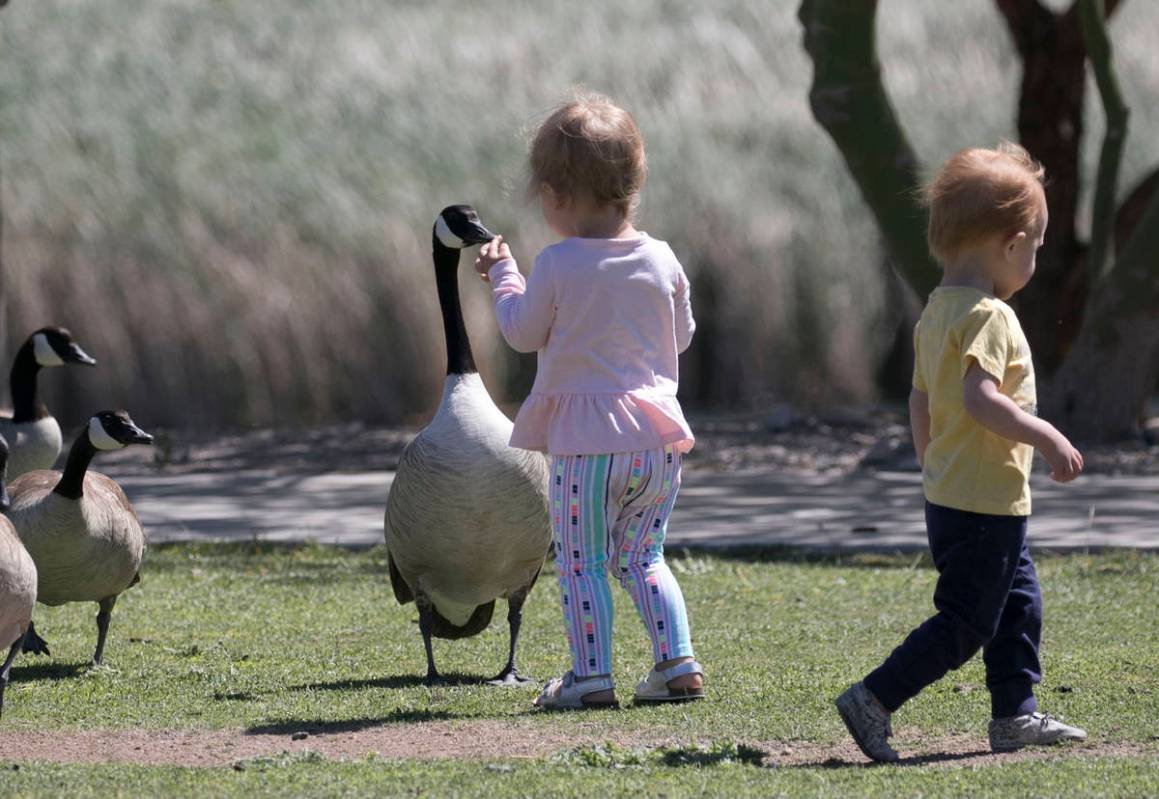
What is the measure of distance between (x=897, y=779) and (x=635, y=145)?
2010 mm

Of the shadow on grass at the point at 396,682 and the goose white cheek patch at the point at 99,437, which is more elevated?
the goose white cheek patch at the point at 99,437

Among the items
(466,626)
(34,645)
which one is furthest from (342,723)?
(34,645)

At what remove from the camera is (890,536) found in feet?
29.1

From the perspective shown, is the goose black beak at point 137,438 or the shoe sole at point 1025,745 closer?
the shoe sole at point 1025,745

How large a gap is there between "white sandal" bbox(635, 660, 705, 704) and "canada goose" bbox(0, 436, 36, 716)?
1825 mm

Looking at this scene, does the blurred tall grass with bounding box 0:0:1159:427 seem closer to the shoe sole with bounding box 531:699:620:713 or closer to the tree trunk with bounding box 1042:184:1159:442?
the tree trunk with bounding box 1042:184:1159:442

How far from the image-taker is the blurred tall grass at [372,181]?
44.3 feet

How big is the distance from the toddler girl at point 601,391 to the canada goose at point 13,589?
151 centimetres

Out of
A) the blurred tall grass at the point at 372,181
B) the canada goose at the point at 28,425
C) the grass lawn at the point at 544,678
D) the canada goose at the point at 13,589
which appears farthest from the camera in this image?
the blurred tall grass at the point at 372,181

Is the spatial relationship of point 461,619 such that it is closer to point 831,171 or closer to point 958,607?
point 958,607

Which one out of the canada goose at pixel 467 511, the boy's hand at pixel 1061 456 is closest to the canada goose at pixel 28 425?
the canada goose at pixel 467 511

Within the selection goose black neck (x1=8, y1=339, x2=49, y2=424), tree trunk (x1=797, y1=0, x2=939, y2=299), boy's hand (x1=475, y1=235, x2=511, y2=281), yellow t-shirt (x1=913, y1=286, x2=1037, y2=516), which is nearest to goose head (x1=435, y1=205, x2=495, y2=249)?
boy's hand (x1=475, y1=235, x2=511, y2=281)

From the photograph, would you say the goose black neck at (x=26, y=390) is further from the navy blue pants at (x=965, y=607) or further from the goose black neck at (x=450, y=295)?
the navy blue pants at (x=965, y=607)

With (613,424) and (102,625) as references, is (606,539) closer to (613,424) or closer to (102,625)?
(613,424)
